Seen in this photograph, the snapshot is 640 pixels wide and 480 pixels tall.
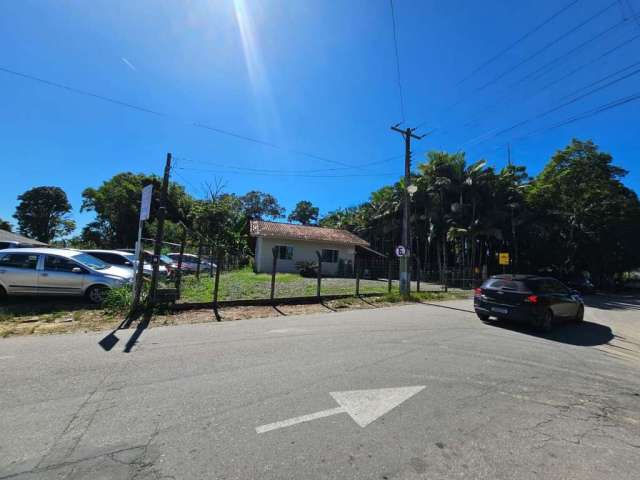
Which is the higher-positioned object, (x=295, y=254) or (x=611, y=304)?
(x=295, y=254)

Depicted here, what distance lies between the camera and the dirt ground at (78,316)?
689cm

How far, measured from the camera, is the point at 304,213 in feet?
210

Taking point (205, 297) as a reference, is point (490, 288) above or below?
above

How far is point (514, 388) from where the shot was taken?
4469 millimetres

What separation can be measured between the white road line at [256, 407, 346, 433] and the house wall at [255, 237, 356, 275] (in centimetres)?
2215

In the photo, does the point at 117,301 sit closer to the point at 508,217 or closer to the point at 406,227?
the point at 406,227

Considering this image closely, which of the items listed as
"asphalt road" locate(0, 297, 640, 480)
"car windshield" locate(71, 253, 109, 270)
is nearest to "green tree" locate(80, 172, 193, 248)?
"car windshield" locate(71, 253, 109, 270)

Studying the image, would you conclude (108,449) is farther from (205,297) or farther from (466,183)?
(466,183)

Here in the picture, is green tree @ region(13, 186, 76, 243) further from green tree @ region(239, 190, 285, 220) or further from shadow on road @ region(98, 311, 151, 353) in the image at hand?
shadow on road @ region(98, 311, 151, 353)

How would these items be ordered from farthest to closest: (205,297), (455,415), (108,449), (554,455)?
(205,297) < (455,415) < (554,455) < (108,449)

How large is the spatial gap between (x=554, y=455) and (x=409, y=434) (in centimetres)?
126

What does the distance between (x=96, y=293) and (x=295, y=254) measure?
18.1m

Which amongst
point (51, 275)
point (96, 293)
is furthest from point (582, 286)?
point (51, 275)

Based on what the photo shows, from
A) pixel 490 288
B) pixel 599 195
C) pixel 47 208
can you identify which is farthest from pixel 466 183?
pixel 47 208
